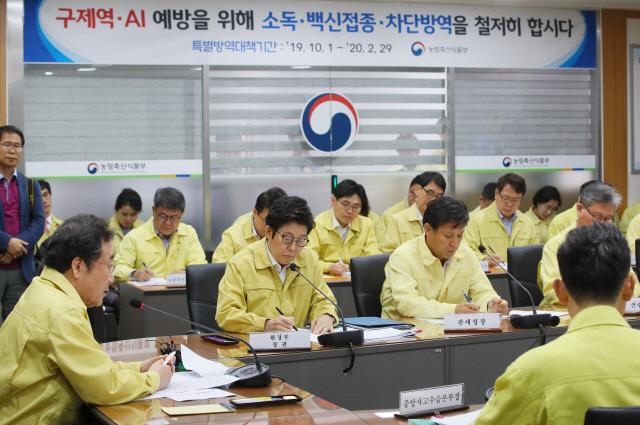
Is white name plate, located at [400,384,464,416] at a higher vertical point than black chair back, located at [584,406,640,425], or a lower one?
lower

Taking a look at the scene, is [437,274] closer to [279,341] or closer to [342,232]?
[279,341]

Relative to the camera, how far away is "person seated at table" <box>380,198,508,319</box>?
3.19m

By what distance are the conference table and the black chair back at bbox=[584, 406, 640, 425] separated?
310cm

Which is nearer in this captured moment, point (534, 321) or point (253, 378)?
point (253, 378)

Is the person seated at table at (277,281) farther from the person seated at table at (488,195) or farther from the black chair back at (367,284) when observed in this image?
the person seated at table at (488,195)

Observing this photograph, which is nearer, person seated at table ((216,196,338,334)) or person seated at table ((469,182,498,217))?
person seated at table ((216,196,338,334))

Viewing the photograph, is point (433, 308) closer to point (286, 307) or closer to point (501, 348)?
point (501, 348)

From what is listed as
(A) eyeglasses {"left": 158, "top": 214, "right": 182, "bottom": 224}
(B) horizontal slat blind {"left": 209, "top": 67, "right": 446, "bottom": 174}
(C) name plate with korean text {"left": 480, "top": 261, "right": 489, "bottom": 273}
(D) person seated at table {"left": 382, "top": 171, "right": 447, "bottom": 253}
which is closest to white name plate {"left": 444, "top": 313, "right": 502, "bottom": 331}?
(C) name plate with korean text {"left": 480, "top": 261, "right": 489, "bottom": 273}

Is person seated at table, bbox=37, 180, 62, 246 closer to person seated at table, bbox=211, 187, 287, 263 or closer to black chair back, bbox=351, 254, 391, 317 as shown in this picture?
person seated at table, bbox=211, 187, 287, 263

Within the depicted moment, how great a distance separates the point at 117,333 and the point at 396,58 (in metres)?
3.45

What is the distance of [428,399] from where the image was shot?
1747 millimetres

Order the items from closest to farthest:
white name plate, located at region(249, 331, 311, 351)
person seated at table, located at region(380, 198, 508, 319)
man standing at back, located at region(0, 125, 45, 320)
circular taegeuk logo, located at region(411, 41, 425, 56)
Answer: white name plate, located at region(249, 331, 311, 351)
person seated at table, located at region(380, 198, 508, 319)
man standing at back, located at region(0, 125, 45, 320)
circular taegeuk logo, located at region(411, 41, 425, 56)

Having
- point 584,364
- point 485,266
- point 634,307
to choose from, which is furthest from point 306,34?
point 584,364

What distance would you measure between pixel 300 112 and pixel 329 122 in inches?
11.1
